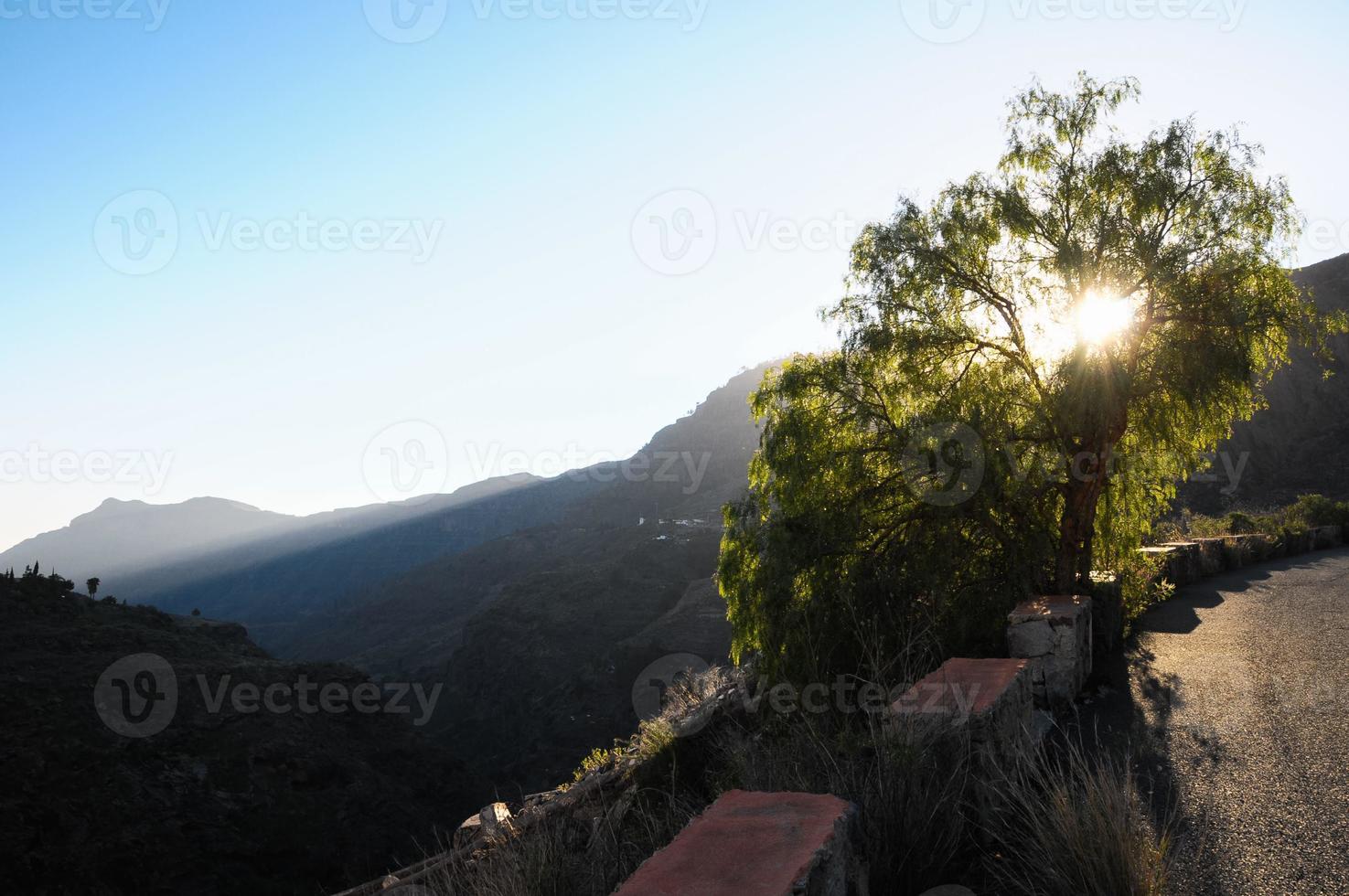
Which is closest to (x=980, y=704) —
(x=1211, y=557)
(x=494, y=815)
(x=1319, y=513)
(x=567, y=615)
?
(x=494, y=815)

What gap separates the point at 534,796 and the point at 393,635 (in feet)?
342

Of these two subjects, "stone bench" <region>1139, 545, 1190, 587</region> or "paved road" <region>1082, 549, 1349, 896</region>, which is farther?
"stone bench" <region>1139, 545, 1190, 587</region>

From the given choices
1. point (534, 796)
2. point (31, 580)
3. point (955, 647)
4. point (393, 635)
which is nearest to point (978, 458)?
point (955, 647)

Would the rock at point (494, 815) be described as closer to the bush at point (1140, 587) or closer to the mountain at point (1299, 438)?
the bush at point (1140, 587)

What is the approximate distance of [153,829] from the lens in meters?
24.7

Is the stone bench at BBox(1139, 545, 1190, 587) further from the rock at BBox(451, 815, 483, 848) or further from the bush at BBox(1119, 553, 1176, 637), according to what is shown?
the rock at BBox(451, 815, 483, 848)

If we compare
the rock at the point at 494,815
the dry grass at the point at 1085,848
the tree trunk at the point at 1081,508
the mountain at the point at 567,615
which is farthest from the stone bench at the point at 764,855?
the mountain at the point at 567,615

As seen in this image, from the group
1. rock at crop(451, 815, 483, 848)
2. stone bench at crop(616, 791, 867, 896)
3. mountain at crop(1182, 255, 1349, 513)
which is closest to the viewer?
stone bench at crop(616, 791, 867, 896)

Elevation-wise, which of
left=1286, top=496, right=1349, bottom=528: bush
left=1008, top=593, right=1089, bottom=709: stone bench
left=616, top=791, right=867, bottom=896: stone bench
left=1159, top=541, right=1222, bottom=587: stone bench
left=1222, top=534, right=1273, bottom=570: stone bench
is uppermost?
left=616, top=791, right=867, bottom=896: stone bench

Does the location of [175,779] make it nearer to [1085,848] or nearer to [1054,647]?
[1054,647]

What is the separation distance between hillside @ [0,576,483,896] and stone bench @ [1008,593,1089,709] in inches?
595

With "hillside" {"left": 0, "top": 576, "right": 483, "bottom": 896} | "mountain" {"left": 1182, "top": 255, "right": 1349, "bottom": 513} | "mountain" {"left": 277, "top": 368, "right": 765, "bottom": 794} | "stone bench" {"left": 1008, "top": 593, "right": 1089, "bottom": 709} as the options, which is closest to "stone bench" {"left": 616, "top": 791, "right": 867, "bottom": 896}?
"stone bench" {"left": 1008, "top": 593, "right": 1089, "bottom": 709}

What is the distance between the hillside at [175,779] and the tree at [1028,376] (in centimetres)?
1303

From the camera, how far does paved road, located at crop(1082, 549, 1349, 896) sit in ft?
10.9
